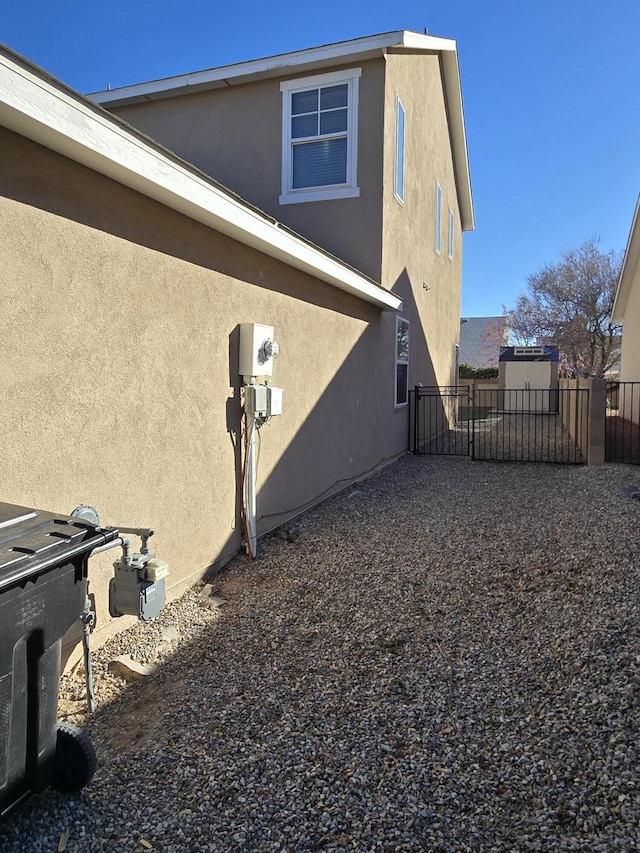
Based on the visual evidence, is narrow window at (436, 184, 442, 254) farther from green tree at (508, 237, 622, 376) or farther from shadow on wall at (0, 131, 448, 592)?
green tree at (508, 237, 622, 376)

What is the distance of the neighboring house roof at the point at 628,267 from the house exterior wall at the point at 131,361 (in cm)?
1108

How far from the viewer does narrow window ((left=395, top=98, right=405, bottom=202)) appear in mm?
9281

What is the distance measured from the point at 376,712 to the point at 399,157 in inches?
357

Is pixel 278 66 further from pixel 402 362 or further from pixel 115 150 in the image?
pixel 115 150

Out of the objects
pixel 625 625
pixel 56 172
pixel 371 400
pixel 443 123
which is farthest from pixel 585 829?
pixel 443 123

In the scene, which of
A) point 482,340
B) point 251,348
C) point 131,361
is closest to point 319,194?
Result: point 251,348

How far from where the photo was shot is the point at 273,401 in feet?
17.1

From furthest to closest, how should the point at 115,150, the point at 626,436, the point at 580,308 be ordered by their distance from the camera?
the point at 580,308 → the point at 626,436 → the point at 115,150

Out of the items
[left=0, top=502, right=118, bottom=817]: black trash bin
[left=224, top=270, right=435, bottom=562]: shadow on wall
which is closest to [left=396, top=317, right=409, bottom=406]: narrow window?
[left=224, top=270, right=435, bottom=562]: shadow on wall

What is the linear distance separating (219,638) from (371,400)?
589 cm

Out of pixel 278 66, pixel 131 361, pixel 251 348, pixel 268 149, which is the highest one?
pixel 278 66

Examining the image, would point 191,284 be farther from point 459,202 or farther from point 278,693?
point 459,202

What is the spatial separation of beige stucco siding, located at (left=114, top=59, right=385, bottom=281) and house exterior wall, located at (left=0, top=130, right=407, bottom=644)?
2.96 metres

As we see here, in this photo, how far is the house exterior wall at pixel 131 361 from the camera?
3.00 meters
